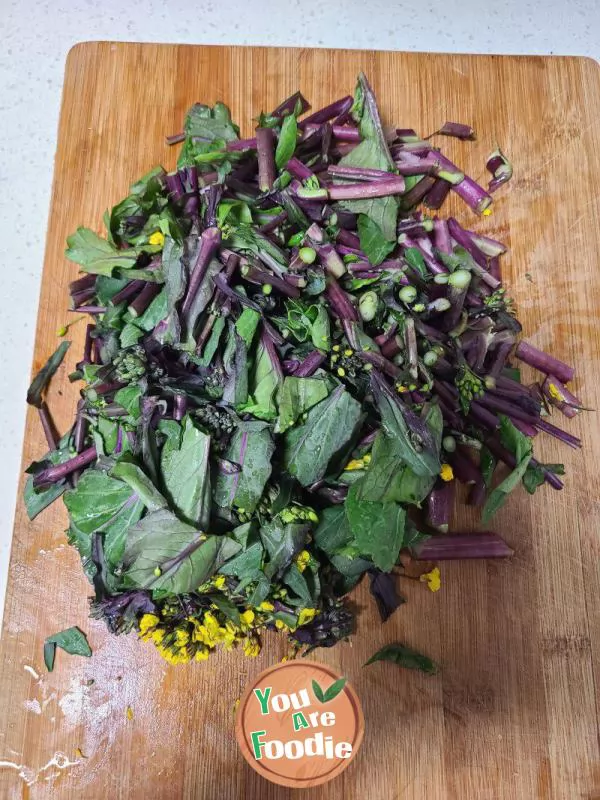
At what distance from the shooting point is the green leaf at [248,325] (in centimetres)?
140

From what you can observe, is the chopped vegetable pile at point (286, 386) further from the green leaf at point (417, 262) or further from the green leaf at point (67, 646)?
the green leaf at point (67, 646)

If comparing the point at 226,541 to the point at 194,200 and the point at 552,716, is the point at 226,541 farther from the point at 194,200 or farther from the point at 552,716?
the point at 552,716

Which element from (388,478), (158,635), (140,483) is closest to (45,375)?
(140,483)

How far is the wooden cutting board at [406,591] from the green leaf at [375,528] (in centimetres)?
28

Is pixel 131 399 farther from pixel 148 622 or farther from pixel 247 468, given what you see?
pixel 148 622

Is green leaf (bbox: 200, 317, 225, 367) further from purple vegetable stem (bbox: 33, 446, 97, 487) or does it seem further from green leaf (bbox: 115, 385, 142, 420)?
purple vegetable stem (bbox: 33, 446, 97, 487)

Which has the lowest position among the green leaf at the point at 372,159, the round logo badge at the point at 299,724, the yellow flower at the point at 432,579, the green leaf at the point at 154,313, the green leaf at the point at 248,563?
the round logo badge at the point at 299,724

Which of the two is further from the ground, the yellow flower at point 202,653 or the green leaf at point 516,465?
the green leaf at point 516,465

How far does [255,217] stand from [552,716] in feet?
5.05

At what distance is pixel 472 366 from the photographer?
5.29ft

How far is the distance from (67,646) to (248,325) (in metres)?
1.00

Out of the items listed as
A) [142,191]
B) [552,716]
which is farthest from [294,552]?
[142,191]

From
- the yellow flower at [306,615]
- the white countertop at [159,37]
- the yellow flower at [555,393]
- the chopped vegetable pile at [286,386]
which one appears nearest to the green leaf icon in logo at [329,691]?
the chopped vegetable pile at [286,386]

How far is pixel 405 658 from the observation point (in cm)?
159
